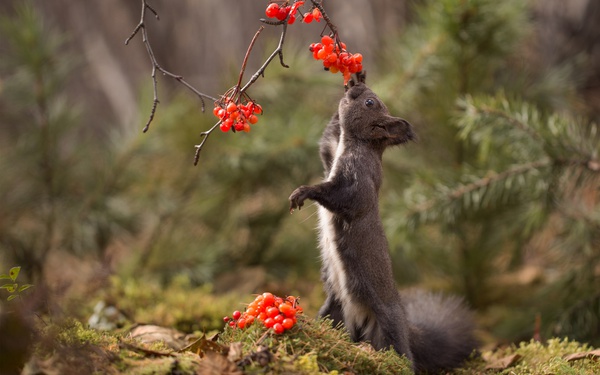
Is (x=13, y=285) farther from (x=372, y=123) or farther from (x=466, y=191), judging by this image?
(x=466, y=191)

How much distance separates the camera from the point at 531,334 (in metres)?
4.34

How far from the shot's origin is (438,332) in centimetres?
311

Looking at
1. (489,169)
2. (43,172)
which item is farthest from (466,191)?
(43,172)

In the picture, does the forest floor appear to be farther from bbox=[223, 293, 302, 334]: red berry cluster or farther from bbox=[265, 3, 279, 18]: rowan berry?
bbox=[265, 3, 279, 18]: rowan berry

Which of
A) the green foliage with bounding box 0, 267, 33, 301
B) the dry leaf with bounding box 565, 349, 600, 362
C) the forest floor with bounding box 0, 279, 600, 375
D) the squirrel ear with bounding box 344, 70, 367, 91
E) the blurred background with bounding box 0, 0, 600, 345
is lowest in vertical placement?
the forest floor with bounding box 0, 279, 600, 375

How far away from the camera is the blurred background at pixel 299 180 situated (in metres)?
4.42

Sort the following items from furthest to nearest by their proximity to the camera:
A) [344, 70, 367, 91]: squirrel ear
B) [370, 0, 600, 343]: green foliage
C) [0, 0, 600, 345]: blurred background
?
1. [0, 0, 600, 345]: blurred background
2. [370, 0, 600, 343]: green foliage
3. [344, 70, 367, 91]: squirrel ear

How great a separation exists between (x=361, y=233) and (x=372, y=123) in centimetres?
44

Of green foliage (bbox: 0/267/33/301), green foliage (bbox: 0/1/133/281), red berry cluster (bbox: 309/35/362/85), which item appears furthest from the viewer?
green foliage (bbox: 0/1/133/281)

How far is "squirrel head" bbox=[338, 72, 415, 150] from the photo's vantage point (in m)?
2.81

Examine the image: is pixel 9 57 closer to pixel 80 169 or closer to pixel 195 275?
pixel 80 169

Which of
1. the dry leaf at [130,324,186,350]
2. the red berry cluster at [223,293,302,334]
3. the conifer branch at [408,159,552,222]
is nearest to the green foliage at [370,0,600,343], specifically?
the conifer branch at [408,159,552,222]

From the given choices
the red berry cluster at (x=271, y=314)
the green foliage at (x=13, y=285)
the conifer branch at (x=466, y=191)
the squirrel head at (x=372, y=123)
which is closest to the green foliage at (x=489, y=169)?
the conifer branch at (x=466, y=191)

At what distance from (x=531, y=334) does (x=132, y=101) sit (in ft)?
22.3
